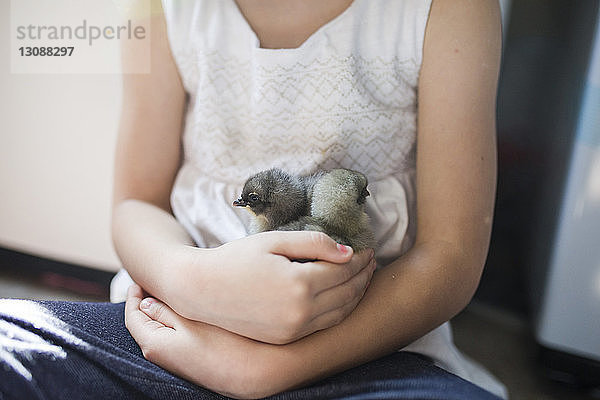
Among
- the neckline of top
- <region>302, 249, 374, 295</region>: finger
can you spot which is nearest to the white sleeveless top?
the neckline of top

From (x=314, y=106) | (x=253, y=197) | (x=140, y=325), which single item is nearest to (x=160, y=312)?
(x=140, y=325)

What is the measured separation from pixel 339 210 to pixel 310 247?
42 millimetres

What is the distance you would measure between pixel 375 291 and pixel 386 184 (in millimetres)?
130

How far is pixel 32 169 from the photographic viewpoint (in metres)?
0.64

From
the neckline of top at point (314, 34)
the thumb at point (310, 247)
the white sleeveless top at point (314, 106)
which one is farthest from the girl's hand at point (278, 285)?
the neckline of top at point (314, 34)

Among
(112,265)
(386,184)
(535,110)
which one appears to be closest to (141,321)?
(386,184)

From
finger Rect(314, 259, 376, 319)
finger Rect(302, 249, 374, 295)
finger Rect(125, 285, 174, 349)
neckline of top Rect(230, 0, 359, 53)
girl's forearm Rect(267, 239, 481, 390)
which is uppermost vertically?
neckline of top Rect(230, 0, 359, 53)

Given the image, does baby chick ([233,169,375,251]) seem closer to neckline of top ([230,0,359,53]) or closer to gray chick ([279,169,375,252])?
gray chick ([279,169,375,252])

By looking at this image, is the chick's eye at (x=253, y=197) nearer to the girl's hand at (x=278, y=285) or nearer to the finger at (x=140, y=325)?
the girl's hand at (x=278, y=285)

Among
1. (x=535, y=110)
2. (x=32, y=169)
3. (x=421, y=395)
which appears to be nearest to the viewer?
(x=421, y=395)

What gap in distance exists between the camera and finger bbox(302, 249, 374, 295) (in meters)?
0.43

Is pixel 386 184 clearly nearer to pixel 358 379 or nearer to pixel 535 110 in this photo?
pixel 358 379

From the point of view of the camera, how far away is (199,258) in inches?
19.4

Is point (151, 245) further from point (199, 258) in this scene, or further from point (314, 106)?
point (314, 106)
